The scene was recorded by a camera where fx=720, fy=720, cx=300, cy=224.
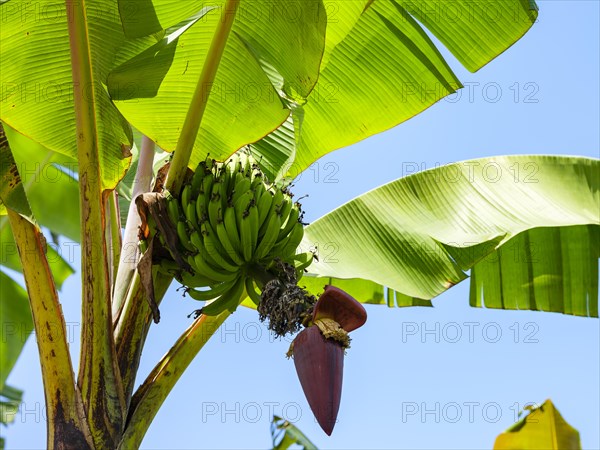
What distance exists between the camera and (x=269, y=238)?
1.76m

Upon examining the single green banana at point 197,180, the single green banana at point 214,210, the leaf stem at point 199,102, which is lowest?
the single green banana at point 214,210

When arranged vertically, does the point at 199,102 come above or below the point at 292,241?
above

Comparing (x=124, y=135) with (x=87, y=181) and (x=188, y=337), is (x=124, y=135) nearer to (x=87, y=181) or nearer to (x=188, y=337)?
(x=87, y=181)

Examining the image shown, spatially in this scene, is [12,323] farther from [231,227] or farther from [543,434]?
[543,434]

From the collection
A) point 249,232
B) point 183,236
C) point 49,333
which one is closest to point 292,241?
point 249,232

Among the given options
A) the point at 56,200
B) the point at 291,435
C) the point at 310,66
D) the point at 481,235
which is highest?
the point at 56,200

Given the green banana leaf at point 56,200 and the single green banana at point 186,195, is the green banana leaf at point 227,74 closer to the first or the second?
the single green banana at point 186,195

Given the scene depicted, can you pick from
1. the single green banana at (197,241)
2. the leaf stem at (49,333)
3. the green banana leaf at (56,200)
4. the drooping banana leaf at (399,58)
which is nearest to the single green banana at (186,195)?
the single green banana at (197,241)

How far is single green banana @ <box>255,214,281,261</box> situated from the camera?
175 centimetres

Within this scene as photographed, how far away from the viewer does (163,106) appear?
1.87 m

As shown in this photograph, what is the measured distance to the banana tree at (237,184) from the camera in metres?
1.75

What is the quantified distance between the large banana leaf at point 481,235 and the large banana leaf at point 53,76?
707 millimetres

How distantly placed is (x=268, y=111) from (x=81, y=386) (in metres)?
0.83

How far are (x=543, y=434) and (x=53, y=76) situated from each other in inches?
64.1
